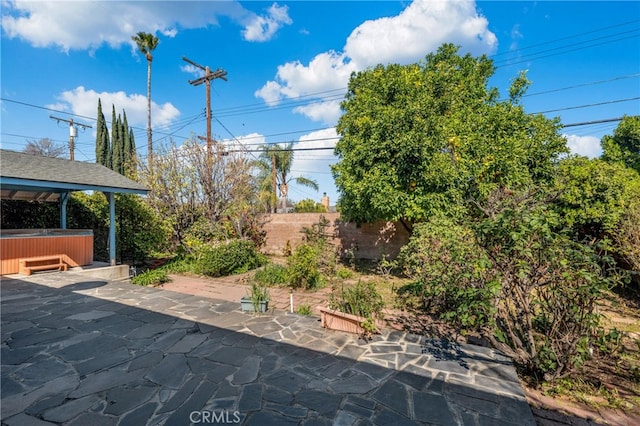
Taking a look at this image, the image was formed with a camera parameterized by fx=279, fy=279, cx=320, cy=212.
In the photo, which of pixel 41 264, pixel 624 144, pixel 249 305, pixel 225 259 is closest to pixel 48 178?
pixel 41 264

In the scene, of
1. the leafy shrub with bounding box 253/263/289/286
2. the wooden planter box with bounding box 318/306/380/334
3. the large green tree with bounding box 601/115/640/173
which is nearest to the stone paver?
the wooden planter box with bounding box 318/306/380/334

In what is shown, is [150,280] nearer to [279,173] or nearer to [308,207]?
[308,207]

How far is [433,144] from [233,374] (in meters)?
6.87

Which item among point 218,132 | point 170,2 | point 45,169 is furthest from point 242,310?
point 218,132

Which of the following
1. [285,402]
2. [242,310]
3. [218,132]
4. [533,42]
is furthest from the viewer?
[218,132]

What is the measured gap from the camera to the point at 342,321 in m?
4.29

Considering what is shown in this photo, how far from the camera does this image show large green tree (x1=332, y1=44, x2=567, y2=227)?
746 cm

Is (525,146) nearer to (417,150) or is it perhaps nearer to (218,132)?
(417,150)

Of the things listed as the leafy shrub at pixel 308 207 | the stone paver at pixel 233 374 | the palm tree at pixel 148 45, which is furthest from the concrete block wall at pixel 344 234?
the palm tree at pixel 148 45

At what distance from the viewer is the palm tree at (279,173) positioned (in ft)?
73.6

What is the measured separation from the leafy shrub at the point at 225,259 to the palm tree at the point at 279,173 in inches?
481

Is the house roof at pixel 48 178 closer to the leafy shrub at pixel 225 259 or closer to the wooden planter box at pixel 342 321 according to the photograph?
the leafy shrub at pixel 225 259

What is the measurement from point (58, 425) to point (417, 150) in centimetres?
767

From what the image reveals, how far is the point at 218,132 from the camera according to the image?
546 inches
